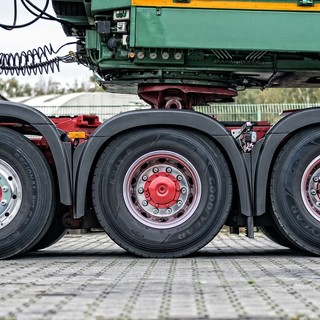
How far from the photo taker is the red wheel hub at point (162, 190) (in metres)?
9.32

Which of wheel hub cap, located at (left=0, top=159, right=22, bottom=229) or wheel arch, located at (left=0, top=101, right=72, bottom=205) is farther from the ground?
wheel arch, located at (left=0, top=101, right=72, bottom=205)

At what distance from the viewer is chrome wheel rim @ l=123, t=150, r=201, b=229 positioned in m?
9.38

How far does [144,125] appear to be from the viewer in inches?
373

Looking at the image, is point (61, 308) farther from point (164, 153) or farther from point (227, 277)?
point (164, 153)

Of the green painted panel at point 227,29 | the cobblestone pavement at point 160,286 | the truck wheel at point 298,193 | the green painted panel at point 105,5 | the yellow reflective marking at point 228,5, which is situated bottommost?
the cobblestone pavement at point 160,286

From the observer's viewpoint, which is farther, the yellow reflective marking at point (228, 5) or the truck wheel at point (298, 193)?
the truck wheel at point (298, 193)

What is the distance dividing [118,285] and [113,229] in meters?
2.66

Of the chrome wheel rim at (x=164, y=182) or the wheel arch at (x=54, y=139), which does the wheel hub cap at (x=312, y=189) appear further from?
the wheel arch at (x=54, y=139)

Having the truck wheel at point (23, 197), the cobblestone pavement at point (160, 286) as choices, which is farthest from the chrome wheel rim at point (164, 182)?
the truck wheel at point (23, 197)

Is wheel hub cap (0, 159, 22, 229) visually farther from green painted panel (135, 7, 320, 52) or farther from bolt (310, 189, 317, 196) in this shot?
bolt (310, 189, 317, 196)

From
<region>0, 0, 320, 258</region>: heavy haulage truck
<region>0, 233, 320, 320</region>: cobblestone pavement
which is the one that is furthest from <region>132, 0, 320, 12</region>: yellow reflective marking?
<region>0, 233, 320, 320</region>: cobblestone pavement

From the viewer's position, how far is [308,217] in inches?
375

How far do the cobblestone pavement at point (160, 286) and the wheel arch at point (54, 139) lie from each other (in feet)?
2.27

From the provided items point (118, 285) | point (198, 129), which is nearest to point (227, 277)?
point (118, 285)
